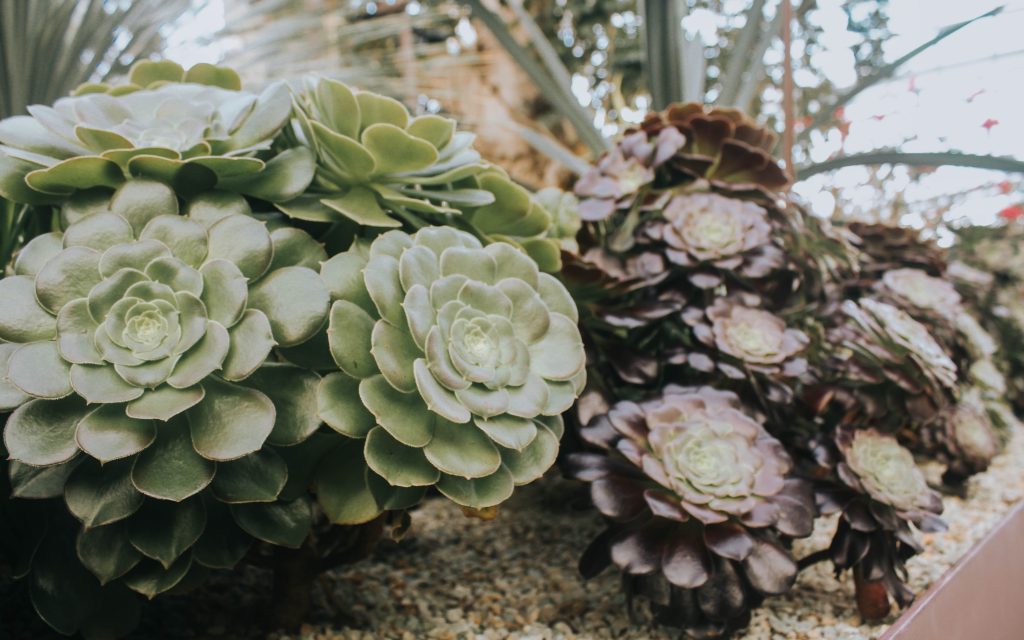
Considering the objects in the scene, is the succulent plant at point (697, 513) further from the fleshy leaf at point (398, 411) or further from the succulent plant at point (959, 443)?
the succulent plant at point (959, 443)

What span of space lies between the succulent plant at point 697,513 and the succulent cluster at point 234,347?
14 centimetres

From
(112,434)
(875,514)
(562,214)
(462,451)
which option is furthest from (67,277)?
(875,514)

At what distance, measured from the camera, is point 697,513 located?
29.4 inches

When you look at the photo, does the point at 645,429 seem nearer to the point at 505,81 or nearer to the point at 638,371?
the point at 638,371

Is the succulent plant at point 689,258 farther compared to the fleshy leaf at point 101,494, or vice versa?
the succulent plant at point 689,258

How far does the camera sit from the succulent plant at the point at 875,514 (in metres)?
0.87

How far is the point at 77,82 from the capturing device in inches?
62.7

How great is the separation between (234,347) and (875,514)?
2.51 ft

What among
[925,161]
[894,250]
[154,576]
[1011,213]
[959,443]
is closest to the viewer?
[154,576]

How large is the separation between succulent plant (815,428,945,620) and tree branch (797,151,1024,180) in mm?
1078

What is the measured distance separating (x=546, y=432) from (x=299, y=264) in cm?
29

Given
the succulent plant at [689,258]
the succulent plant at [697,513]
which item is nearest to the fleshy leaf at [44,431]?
the succulent plant at [697,513]

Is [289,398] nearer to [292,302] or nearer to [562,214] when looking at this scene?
[292,302]

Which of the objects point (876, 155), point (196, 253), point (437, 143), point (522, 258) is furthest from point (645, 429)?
point (876, 155)
